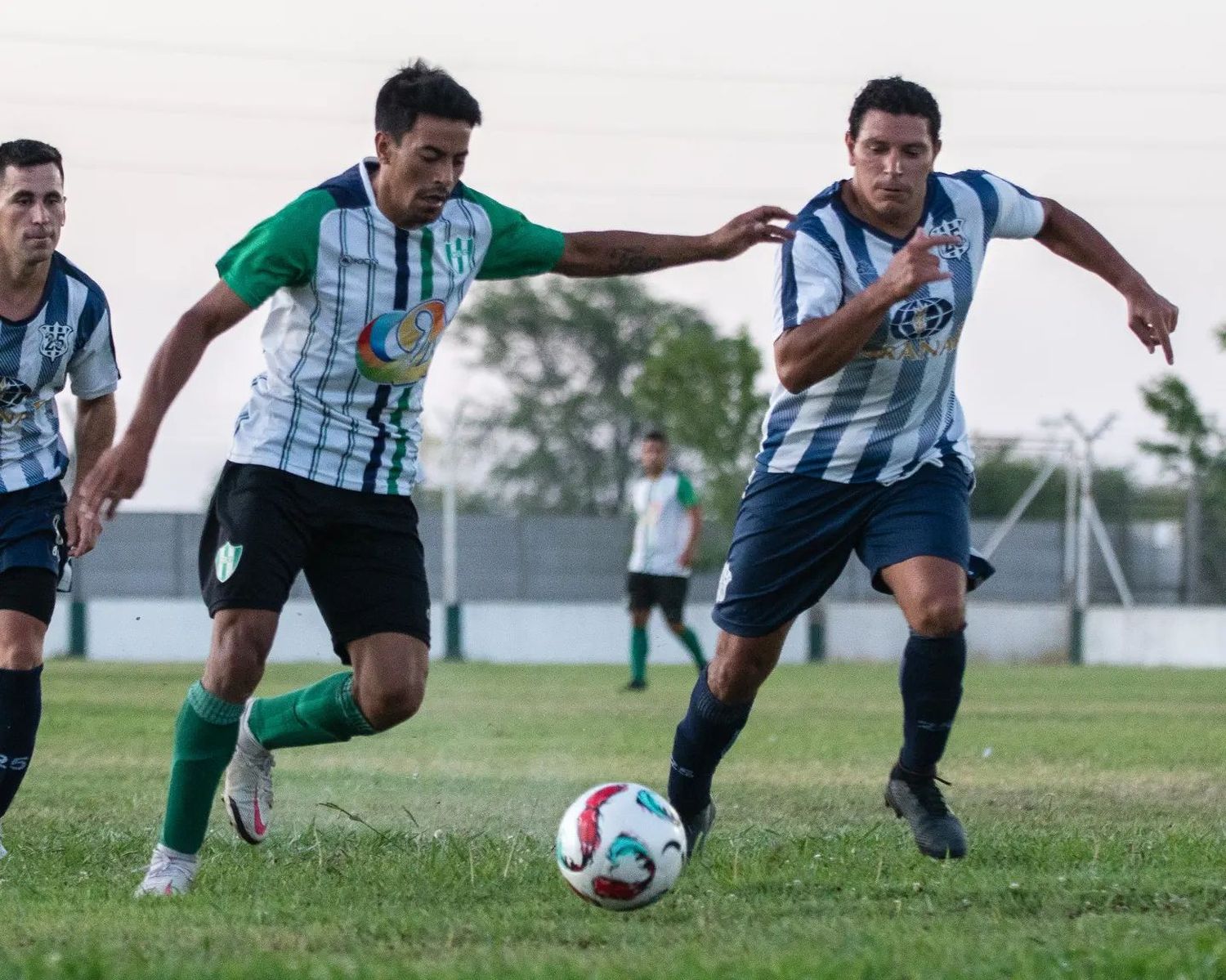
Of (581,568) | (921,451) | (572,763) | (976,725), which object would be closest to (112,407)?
(921,451)

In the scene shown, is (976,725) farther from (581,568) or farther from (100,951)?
(581,568)

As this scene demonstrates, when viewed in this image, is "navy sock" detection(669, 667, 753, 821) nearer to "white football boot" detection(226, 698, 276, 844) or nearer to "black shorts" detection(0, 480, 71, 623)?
"white football boot" detection(226, 698, 276, 844)

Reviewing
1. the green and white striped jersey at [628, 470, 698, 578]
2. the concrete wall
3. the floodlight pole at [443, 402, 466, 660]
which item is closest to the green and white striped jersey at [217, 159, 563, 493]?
the green and white striped jersey at [628, 470, 698, 578]

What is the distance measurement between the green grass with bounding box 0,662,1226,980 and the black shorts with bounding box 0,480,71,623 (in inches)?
31.5

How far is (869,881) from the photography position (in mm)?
5445

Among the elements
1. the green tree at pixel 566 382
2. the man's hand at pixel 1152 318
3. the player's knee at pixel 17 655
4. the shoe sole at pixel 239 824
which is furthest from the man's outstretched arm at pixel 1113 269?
the green tree at pixel 566 382

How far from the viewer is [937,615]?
6012mm

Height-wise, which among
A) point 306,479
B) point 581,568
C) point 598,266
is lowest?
point 581,568

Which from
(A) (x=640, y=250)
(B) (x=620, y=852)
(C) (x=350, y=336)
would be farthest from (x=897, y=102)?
(B) (x=620, y=852)

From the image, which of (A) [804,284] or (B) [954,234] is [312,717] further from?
(B) [954,234]

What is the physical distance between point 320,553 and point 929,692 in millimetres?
1866

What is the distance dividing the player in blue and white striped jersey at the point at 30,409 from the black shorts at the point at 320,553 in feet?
→ 2.67

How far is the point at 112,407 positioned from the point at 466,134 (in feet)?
6.23

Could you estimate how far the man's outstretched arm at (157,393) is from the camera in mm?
5078
